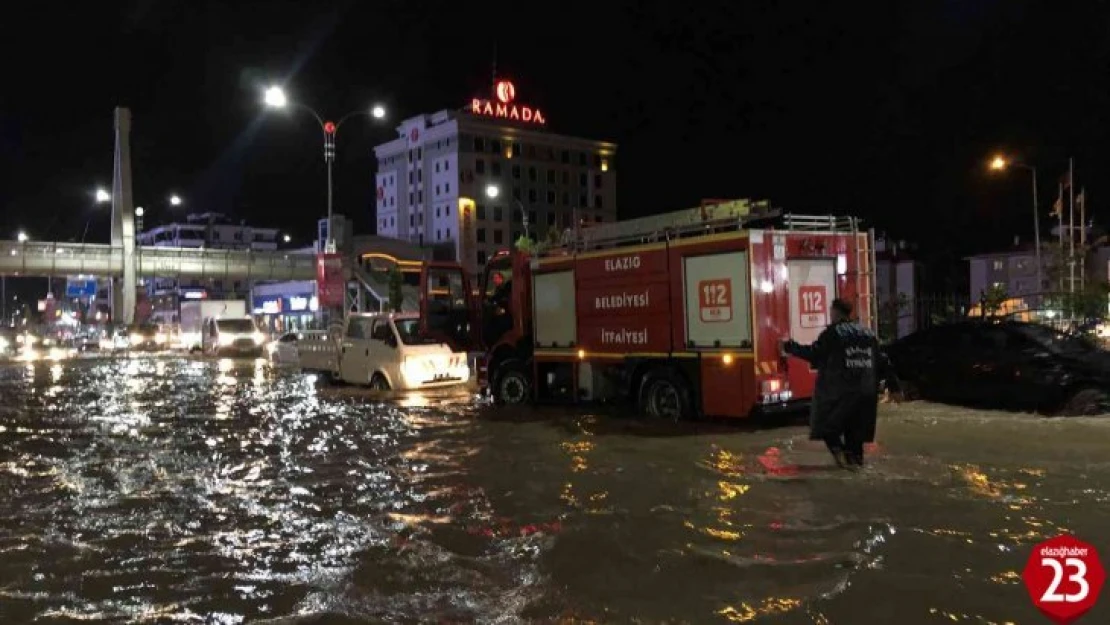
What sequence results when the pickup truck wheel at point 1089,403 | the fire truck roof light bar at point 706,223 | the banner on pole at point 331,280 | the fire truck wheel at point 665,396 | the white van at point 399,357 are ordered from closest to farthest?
1. the fire truck roof light bar at point 706,223
2. the pickup truck wheel at point 1089,403
3. the fire truck wheel at point 665,396
4. the white van at point 399,357
5. the banner on pole at point 331,280

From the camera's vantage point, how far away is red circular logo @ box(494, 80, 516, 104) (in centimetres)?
10508

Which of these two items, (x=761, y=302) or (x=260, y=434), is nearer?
(x=761, y=302)

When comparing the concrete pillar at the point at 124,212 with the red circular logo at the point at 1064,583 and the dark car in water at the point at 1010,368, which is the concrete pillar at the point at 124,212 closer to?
the dark car in water at the point at 1010,368

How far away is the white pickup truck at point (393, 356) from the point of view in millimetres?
16984

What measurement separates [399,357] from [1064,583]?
45.5 ft

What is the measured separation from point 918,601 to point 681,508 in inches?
98.4

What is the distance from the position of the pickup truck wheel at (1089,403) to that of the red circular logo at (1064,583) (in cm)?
790

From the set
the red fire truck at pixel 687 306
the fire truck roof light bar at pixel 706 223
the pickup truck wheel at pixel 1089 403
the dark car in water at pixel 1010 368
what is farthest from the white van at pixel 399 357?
the pickup truck wheel at pixel 1089 403

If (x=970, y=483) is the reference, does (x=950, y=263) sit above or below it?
above

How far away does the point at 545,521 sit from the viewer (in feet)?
22.6

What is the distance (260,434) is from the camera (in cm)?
1227

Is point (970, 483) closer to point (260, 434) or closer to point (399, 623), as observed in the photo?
point (399, 623)

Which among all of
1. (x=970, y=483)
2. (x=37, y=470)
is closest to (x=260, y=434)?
(x=37, y=470)

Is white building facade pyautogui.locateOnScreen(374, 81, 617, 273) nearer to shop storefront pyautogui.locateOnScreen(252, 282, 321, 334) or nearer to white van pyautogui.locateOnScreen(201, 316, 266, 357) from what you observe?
shop storefront pyautogui.locateOnScreen(252, 282, 321, 334)
